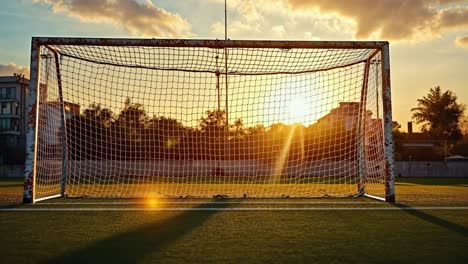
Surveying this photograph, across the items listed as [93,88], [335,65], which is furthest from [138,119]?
[335,65]

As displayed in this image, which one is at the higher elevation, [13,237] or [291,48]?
[291,48]

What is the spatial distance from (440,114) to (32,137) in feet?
160

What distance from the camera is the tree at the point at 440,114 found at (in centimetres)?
4594

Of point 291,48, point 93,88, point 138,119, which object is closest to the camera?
point 291,48

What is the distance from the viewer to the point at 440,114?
4662 centimetres

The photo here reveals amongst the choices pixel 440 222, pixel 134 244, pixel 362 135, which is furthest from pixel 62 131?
pixel 440 222

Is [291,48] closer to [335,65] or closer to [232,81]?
[335,65]

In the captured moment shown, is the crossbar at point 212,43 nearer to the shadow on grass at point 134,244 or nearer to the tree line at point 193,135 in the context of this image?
the shadow on grass at point 134,244

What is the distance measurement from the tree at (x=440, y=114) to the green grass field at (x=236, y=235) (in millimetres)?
46423

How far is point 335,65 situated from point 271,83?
1.58m

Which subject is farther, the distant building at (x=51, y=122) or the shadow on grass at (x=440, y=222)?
the distant building at (x=51, y=122)

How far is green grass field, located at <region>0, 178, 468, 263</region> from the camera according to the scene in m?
2.74

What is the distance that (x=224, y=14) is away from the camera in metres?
22.9

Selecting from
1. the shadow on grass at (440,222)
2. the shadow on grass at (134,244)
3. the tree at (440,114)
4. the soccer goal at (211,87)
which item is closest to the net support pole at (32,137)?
the soccer goal at (211,87)
